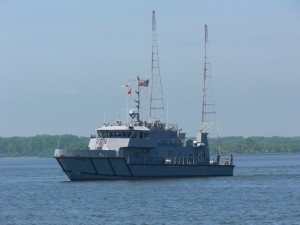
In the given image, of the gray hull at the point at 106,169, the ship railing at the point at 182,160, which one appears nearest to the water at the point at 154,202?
the gray hull at the point at 106,169

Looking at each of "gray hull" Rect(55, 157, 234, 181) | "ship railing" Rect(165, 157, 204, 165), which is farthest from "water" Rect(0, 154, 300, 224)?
"ship railing" Rect(165, 157, 204, 165)

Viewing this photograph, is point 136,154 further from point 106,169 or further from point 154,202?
point 154,202

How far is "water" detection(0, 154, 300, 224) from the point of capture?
168 ft

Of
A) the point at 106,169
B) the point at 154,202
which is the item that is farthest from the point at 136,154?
the point at 154,202

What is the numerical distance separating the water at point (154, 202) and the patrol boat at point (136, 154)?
1.24m

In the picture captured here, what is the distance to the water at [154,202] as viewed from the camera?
51062mm

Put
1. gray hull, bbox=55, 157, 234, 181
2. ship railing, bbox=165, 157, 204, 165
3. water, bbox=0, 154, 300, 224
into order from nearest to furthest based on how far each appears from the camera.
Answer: water, bbox=0, 154, 300, 224 < gray hull, bbox=55, 157, 234, 181 < ship railing, bbox=165, 157, 204, 165

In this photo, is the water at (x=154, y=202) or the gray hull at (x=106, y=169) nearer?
the water at (x=154, y=202)

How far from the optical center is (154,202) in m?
59.6

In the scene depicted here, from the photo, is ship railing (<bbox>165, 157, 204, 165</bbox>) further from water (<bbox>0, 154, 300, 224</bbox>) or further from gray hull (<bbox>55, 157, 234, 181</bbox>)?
water (<bbox>0, 154, 300, 224</bbox>)

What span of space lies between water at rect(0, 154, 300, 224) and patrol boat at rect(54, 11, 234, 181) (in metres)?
1.24

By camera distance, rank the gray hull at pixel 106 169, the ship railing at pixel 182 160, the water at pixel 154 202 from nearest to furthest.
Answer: the water at pixel 154 202 → the gray hull at pixel 106 169 → the ship railing at pixel 182 160

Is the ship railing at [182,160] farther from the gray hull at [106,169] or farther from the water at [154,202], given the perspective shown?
the water at [154,202]

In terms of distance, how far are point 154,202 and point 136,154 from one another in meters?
16.6
